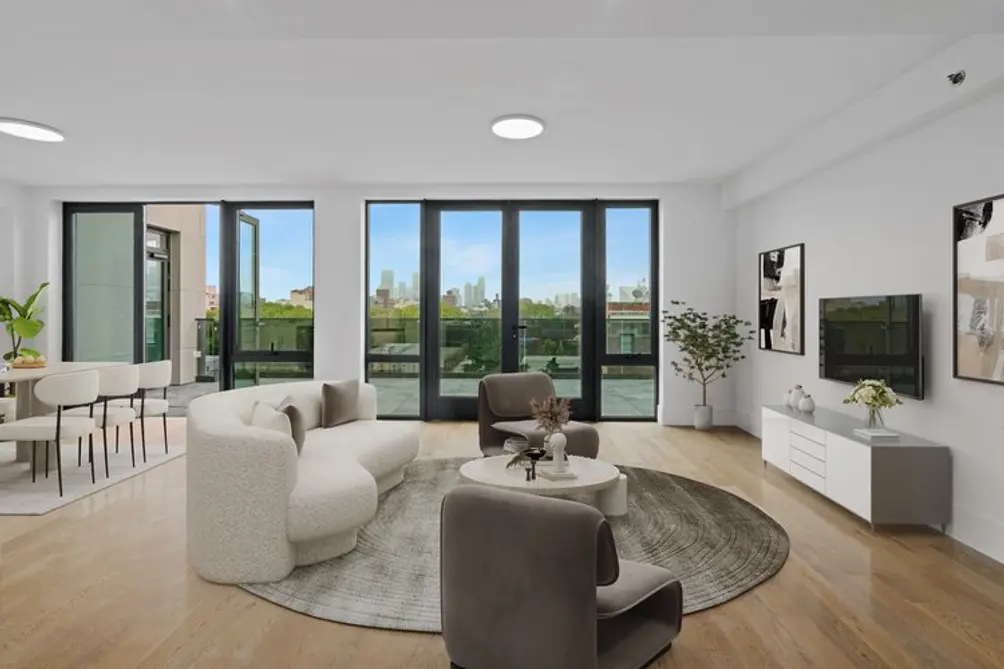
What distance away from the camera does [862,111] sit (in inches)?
175

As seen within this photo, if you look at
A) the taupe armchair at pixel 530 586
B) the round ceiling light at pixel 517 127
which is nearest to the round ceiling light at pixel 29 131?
the round ceiling light at pixel 517 127

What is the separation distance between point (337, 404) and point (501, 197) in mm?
3544

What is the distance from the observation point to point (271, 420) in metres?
3.63

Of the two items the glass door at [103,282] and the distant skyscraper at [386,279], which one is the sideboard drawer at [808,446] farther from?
the glass door at [103,282]

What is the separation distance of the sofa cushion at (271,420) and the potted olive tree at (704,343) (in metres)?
4.73

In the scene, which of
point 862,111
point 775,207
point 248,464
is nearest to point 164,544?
point 248,464

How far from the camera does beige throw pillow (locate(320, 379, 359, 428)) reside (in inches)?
193

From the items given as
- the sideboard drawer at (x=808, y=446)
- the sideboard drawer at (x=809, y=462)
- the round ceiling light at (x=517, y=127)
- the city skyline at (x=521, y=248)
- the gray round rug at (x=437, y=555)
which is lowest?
the gray round rug at (x=437, y=555)

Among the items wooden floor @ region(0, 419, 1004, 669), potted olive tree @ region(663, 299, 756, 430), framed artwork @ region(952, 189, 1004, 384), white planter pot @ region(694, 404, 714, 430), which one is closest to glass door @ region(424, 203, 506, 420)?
potted olive tree @ region(663, 299, 756, 430)

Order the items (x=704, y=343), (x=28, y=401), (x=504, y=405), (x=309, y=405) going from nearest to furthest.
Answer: (x=309, y=405) < (x=504, y=405) < (x=28, y=401) < (x=704, y=343)

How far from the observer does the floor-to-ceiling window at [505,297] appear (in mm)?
7641

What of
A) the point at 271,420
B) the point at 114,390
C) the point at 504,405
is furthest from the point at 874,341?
the point at 114,390

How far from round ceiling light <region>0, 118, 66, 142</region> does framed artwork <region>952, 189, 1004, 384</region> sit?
6.49 meters

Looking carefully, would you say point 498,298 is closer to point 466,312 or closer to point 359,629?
point 466,312
